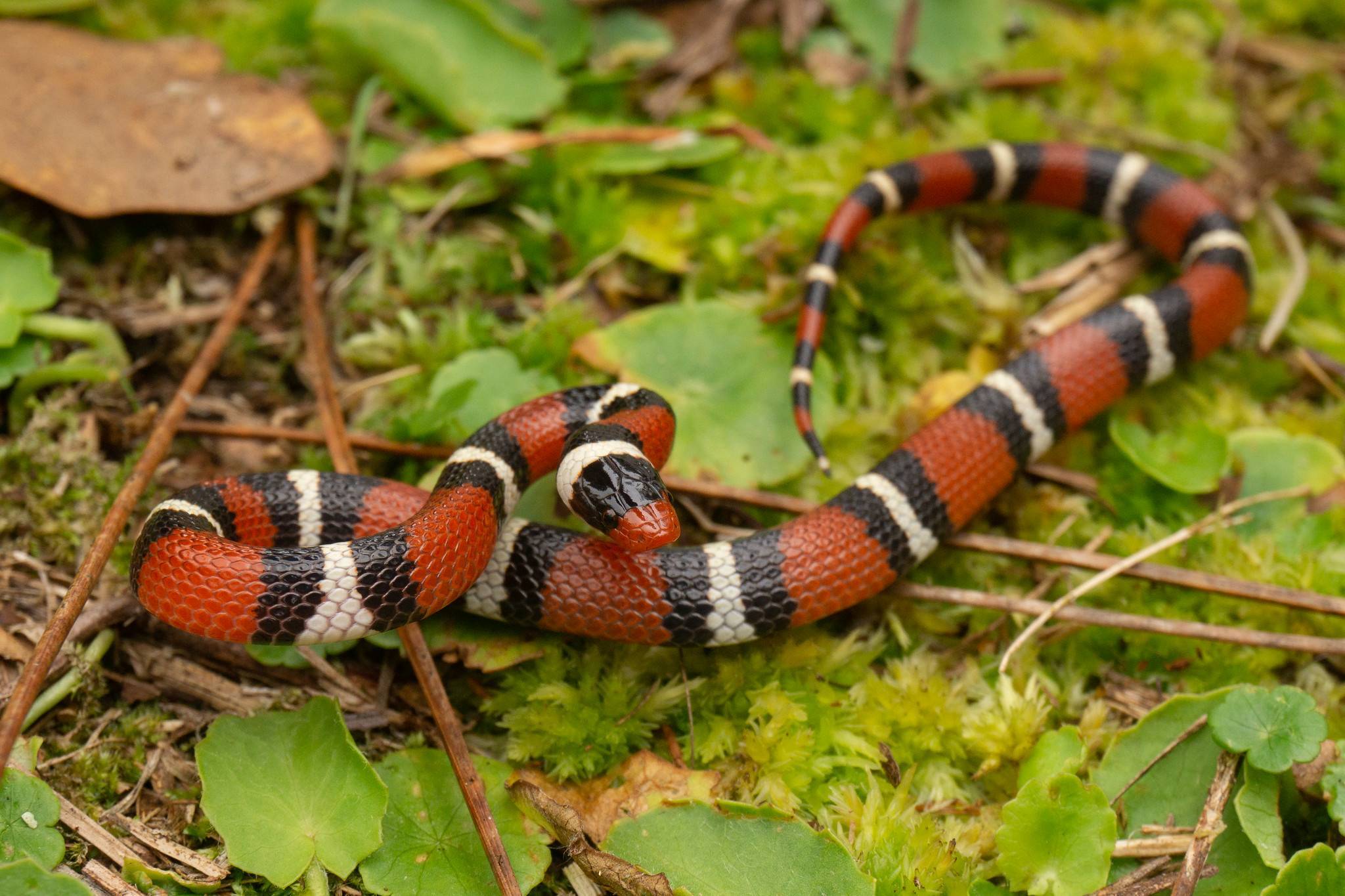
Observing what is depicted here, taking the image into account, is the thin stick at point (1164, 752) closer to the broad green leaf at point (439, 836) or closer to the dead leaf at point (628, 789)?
the dead leaf at point (628, 789)

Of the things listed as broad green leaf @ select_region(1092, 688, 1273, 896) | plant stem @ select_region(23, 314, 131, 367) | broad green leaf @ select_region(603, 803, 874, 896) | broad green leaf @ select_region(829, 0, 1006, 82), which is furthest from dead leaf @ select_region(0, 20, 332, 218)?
broad green leaf @ select_region(1092, 688, 1273, 896)

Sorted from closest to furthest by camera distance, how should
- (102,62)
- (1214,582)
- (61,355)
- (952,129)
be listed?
(1214,582) < (61,355) < (102,62) < (952,129)

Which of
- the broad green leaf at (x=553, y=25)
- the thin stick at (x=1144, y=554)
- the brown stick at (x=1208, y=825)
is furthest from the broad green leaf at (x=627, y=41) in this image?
the brown stick at (x=1208, y=825)

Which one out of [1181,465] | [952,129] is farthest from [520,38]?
[1181,465]

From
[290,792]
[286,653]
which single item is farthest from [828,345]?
[290,792]

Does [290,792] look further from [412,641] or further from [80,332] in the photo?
[80,332]

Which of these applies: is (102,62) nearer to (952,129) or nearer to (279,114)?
(279,114)
